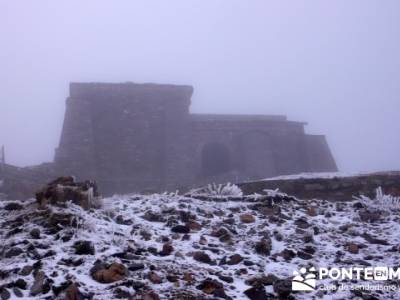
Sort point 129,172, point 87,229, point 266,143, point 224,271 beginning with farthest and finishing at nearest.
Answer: point 266,143 < point 129,172 < point 87,229 < point 224,271

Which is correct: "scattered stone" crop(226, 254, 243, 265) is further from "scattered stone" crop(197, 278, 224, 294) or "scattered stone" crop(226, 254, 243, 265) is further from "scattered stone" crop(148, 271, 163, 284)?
"scattered stone" crop(148, 271, 163, 284)

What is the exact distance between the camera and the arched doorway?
938 inches

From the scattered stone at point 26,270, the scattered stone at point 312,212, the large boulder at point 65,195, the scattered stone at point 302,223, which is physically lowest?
the scattered stone at point 26,270

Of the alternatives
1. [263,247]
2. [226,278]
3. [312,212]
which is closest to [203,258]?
[226,278]

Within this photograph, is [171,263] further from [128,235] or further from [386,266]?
[386,266]

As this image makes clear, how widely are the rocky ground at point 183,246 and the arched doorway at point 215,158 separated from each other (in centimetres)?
1691

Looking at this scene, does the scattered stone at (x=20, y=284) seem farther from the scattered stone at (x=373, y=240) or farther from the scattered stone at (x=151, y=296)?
the scattered stone at (x=373, y=240)

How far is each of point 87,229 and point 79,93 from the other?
58.8ft

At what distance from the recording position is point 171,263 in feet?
15.3

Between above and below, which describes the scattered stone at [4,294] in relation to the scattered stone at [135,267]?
below

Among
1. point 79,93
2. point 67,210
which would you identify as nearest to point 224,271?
point 67,210

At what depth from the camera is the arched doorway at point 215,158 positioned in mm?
23828

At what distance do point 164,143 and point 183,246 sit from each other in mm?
16977

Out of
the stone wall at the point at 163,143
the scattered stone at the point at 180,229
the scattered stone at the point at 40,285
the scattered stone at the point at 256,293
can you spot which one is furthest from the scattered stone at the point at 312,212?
the stone wall at the point at 163,143
